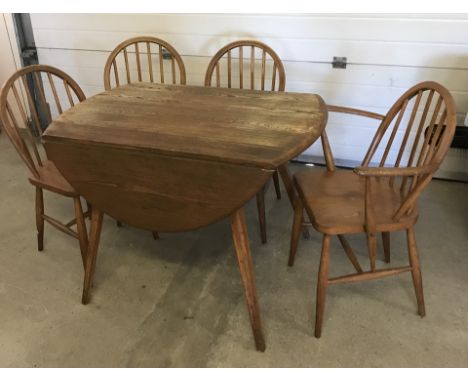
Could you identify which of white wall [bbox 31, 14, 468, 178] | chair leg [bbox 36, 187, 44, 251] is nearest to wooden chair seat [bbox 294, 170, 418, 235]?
white wall [bbox 31, 14, 468, 178]

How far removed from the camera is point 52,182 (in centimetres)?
172

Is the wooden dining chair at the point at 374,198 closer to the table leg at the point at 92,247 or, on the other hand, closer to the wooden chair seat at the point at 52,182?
the table leg at the point at 92,247

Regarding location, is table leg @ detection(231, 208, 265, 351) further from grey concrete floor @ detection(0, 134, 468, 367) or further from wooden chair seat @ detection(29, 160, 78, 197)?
wooden chair seat @ detection(29, 160, 78, 197)

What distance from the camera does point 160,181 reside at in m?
1.36

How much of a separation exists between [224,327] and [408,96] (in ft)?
3.68

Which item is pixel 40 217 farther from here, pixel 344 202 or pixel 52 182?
pixel 344 202

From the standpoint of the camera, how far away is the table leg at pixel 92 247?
158 cm

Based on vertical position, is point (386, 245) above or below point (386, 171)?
below

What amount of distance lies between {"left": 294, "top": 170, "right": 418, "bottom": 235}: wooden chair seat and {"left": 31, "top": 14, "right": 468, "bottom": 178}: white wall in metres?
0.90

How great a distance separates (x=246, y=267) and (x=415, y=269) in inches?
25.1

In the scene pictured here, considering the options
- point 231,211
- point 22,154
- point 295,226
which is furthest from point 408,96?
point 22,154

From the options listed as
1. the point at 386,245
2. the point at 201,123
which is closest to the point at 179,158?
the point at 201,123

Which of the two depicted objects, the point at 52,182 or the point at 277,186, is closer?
the point at 52,182
